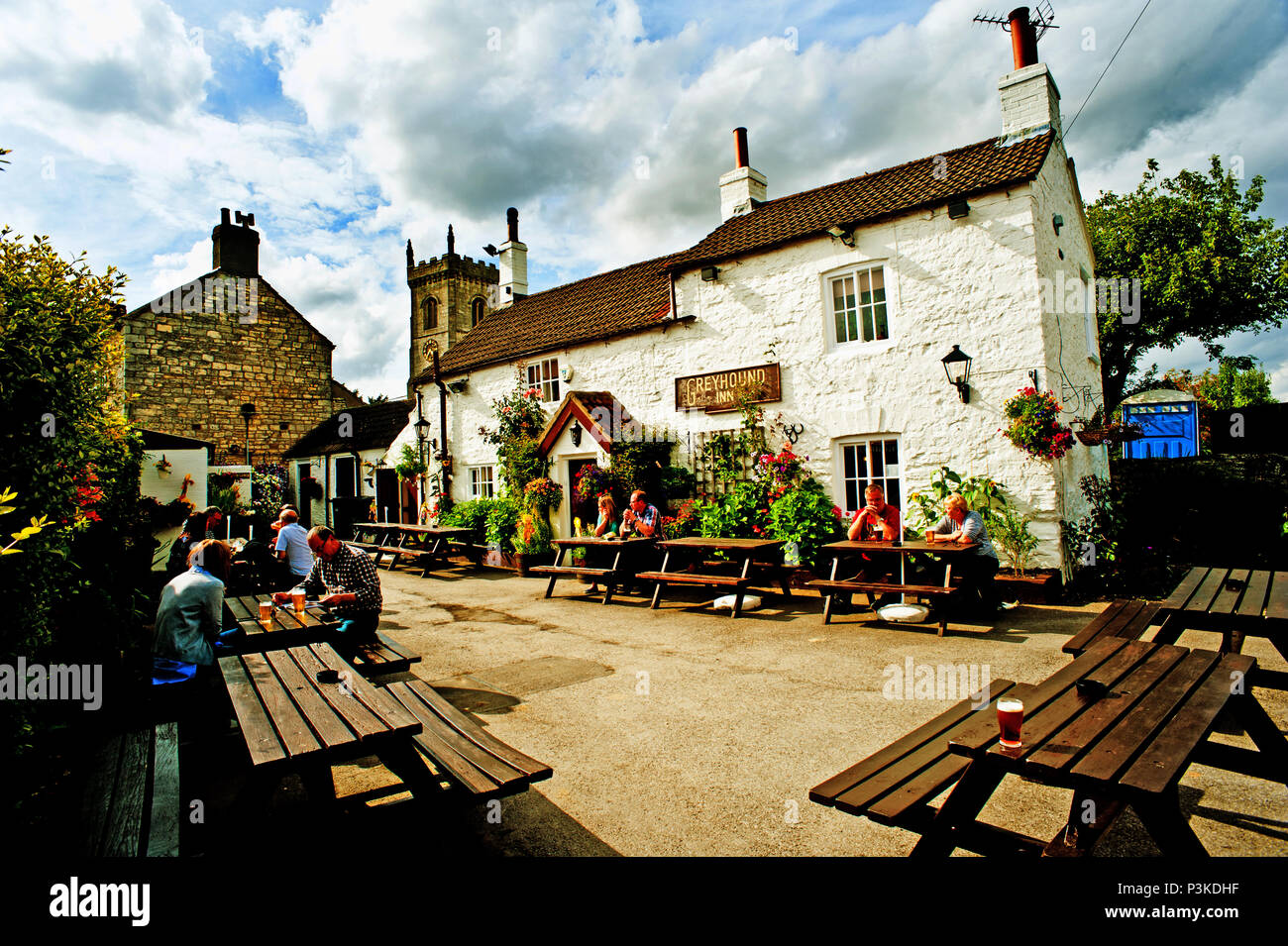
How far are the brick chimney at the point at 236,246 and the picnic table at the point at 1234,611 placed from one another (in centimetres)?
2666

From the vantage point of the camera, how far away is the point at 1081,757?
7.83 ft

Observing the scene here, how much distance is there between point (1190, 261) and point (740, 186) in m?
17.6

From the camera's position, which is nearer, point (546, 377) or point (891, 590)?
point (891, 590)

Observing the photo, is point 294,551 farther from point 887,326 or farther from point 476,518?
point 887,326

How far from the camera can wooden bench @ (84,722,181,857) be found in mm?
2557

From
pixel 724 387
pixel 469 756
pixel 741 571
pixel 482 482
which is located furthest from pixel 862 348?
pixel 482 482

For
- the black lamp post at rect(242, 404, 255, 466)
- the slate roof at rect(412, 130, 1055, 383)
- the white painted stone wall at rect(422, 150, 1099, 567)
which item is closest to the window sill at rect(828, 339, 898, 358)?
the white painted stone wall at rect(422, 150, 1099, 567)

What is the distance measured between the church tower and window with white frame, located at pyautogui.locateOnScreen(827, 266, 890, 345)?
38.7 m

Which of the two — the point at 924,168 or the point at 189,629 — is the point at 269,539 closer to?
the point at 189,629

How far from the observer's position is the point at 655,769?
4156mm

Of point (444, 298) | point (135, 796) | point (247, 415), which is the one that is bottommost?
point (135, 796)

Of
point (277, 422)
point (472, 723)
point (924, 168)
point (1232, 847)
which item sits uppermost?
point (924, 168)

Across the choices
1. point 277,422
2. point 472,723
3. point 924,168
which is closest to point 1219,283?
point 924,168
